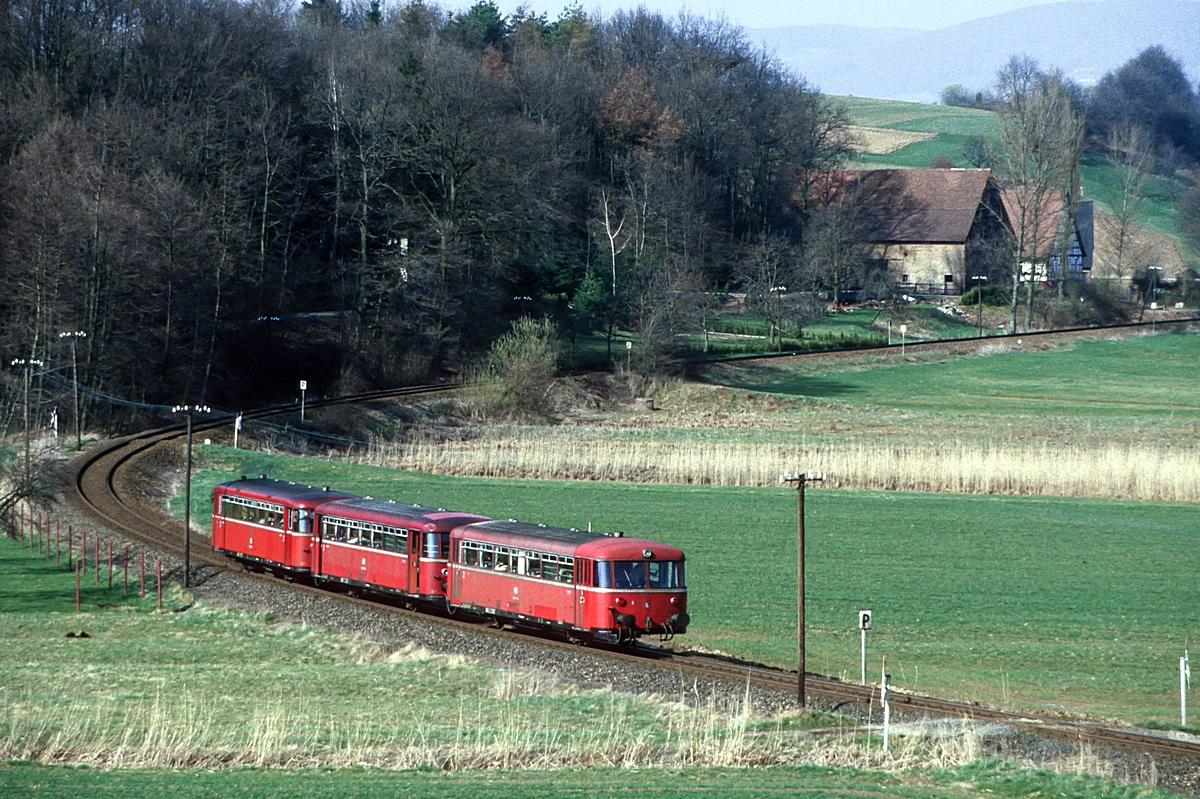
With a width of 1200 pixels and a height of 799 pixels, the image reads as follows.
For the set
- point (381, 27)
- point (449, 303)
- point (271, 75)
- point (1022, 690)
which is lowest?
point (1022, 690)

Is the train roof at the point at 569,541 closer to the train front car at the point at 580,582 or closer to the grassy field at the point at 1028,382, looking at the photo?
the train front car at the point at 580,582

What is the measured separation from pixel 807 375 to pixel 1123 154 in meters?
131

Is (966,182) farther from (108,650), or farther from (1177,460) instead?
(108,650)

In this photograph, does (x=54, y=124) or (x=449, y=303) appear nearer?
(x=54, y=124)

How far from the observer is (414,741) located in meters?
19.7

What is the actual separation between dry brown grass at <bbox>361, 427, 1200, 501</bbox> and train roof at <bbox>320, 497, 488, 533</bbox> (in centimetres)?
2178

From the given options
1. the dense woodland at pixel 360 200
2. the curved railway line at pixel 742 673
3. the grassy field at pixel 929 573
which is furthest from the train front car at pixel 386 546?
the dense woodland at pixel 360 200

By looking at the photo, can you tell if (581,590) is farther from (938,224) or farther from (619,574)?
(938,224)

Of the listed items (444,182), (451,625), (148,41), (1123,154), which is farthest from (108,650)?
(1123,154)

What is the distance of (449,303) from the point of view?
3162 inches

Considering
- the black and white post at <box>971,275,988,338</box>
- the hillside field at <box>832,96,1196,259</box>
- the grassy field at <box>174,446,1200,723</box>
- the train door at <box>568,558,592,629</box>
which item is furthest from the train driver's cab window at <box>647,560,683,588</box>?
the hillside field at <box>832,96,1196,259</box>

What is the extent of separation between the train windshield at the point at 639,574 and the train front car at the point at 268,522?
39.8 ft

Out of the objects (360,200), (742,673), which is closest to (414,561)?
(742,673)

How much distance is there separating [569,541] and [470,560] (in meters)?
3.22
